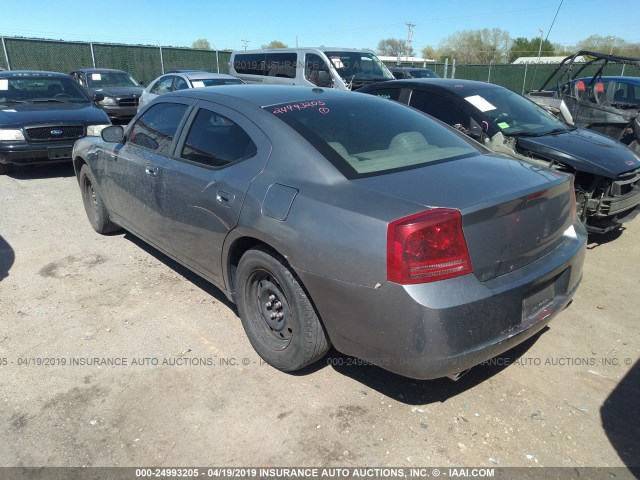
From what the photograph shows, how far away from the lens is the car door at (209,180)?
3092mm

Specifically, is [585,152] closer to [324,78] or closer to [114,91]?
[324,78]

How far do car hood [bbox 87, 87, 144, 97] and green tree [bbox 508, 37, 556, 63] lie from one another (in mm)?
60092

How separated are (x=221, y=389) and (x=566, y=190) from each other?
7.91ft

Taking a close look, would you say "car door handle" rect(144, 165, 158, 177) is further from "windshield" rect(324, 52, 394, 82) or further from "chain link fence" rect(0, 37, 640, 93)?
"chain link fence" rect(0, 37, 640, 93)

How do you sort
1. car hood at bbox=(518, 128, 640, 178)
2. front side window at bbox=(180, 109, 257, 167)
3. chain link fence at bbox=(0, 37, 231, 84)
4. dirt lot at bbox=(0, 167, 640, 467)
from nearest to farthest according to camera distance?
1. dirt lot at bbox=(0, 167, 640, 467)
2. front side window at bbox=(180, 109, 257, 167)
3. car hood at bbox=(518, 128, 640, 178)
4. chain link fence at bbox=(0, 37, 231, 84)

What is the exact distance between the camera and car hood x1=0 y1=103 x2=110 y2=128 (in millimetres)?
7816

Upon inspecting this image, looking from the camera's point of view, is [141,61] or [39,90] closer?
[39,90]

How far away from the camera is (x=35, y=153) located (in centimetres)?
776

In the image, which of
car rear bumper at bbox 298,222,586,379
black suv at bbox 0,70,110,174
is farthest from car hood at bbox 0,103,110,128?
car rear bumper at bbox 298,222,586,379

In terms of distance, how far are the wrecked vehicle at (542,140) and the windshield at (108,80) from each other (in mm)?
11383

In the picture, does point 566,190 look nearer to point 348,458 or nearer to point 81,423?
point 348,458

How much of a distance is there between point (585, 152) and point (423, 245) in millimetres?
3742

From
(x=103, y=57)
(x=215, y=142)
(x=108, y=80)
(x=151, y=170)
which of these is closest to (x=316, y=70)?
(x=108, y=80)

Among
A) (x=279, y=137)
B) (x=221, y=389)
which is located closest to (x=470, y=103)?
(x=279, y=137)
